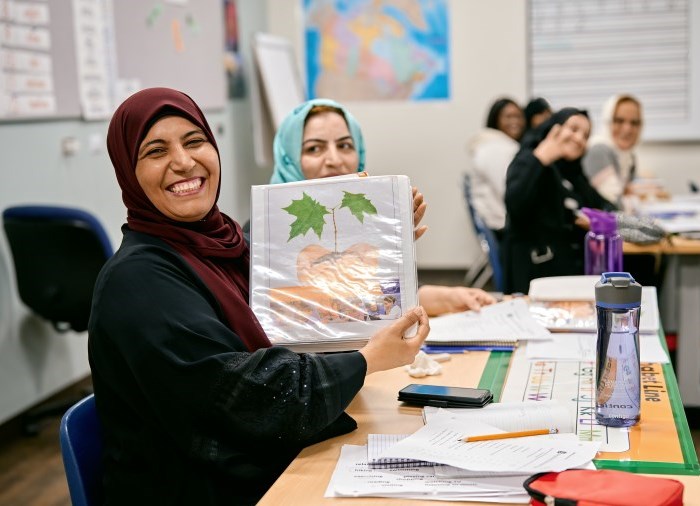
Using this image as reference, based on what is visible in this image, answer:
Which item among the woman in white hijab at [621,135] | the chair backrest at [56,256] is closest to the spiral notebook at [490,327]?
the chair backrest at [56,256]

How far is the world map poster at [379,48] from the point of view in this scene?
6191 mm

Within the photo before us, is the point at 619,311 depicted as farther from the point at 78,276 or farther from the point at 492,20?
the point at 492,20

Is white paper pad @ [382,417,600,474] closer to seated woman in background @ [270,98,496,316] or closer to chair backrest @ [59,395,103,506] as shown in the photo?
chair backrest @ [59,395,103,506]

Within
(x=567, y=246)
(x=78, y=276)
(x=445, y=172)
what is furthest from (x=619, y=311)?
(x=445, y=172)

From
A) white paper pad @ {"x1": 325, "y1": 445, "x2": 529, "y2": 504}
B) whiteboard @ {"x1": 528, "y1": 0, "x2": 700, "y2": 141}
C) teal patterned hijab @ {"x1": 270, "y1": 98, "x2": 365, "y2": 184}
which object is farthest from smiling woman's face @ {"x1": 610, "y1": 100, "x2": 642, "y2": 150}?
white paper pad @ {"x1": 325, "y1": 445, "x2": 529, "y2": 504}

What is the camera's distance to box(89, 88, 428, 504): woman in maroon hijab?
1308 millimetres

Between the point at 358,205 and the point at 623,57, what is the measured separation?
502cm

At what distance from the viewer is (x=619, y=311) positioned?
1369mm

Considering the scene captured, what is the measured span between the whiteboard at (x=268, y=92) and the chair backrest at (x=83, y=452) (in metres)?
4.43

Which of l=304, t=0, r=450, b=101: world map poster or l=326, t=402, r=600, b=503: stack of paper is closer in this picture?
l=326, t=402, r=600, b=503: stack of paper

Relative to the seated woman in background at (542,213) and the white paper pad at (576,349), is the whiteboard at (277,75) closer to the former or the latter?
the seated woman in background at (542,213)

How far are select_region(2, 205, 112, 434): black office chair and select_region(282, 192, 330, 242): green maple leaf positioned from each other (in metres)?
1.90

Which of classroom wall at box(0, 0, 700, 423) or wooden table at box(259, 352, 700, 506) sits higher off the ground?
classroom wall at box(0, 0, 700, 423)

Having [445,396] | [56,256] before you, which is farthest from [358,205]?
[56,256]
